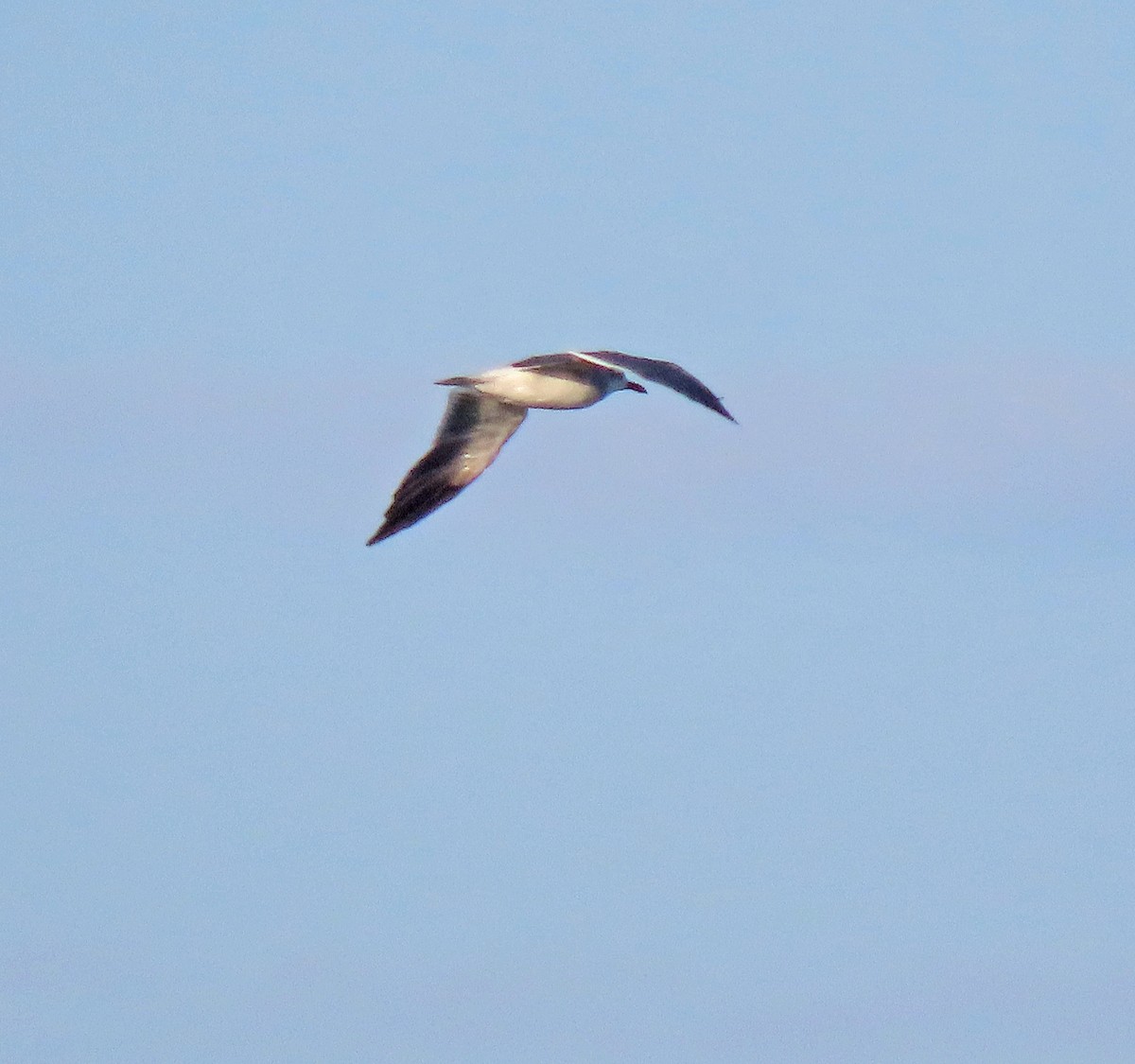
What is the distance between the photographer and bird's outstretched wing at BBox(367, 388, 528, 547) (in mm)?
36562

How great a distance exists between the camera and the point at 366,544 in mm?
34656

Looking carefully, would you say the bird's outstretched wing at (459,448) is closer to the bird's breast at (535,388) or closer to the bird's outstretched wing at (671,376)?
the bird's breast at (535,388)

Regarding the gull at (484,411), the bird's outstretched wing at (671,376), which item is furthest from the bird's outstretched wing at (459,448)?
the bird's outstretched wing at (671,376)

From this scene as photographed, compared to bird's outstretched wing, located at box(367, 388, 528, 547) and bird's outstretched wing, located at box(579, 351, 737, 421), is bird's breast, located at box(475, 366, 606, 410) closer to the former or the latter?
bird's outstretched wing, located at box(367, 388, 528, 547)

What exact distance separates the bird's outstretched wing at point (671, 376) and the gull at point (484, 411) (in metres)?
2.28

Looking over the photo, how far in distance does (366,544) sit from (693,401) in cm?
696

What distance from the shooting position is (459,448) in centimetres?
3694

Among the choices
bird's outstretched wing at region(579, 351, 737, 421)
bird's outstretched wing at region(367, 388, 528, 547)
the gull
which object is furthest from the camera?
bird's outstretched wing at region(367, 388, 528, 547)

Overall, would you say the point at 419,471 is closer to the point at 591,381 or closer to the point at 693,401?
the point at 591,381

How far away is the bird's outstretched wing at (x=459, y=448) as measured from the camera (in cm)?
3656

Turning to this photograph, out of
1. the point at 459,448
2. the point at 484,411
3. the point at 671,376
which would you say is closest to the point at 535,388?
the point at 484,411

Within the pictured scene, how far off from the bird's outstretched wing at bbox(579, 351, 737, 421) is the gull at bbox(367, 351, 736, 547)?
228cm

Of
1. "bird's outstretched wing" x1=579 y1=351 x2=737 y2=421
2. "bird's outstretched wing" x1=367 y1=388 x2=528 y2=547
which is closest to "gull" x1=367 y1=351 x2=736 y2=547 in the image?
"bird's outstretched wing" x1=367 y1=388 x2=528 y2=547

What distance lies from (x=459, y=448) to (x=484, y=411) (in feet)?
2.43
